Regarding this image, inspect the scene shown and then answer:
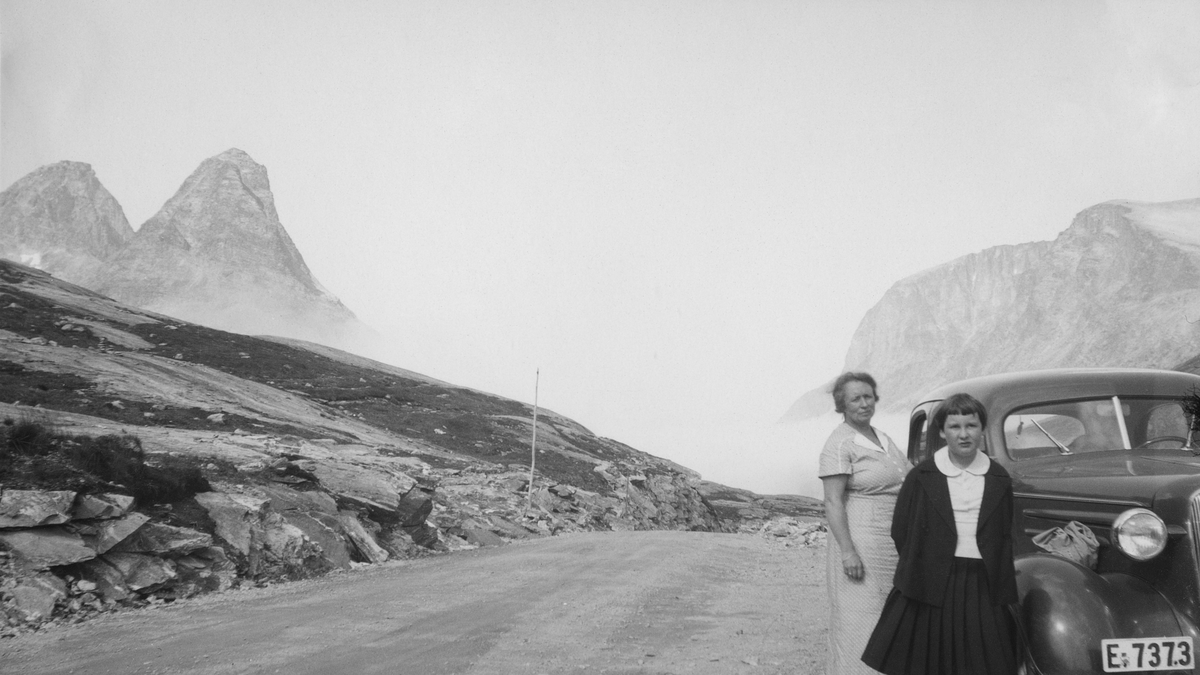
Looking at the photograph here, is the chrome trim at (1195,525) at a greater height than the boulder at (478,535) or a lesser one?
greater

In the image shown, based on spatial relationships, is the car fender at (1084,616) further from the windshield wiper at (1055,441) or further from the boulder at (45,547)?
the boulder at (45,547)

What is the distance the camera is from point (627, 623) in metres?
8.83

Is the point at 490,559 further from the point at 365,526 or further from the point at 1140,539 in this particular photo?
the point at 1140,539

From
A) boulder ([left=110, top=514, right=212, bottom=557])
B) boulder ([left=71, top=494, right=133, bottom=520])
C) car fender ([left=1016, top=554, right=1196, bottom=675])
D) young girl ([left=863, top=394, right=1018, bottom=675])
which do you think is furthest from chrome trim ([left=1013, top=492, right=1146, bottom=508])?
boulder ([left=71, top=494, right=133, bottom=520])

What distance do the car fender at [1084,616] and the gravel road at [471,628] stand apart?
324 cm

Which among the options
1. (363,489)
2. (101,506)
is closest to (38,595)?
(101,506)

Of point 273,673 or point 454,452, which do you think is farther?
point 454,452

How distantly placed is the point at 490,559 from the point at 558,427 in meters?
74.9

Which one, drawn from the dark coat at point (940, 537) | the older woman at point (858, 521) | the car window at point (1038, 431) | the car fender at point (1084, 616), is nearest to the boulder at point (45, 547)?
the older woman at point (858, 521)

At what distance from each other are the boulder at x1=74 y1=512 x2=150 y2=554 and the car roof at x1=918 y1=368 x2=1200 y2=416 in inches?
430

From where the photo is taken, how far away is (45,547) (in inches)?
373

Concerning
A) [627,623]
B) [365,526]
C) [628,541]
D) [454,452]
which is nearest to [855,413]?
[627,623]

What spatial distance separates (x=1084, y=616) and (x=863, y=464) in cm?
129

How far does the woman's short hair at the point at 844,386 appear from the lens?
4.46 metres
